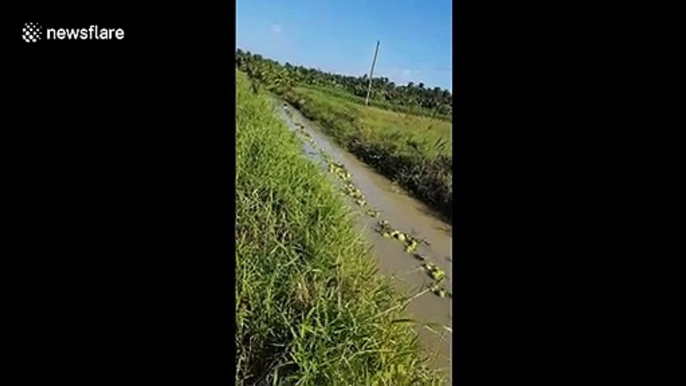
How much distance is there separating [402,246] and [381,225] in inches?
2.3

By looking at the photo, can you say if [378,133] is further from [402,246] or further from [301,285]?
[301,285]

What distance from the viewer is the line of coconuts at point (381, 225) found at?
1314mm

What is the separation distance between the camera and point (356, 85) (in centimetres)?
137

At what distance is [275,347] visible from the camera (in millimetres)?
1312

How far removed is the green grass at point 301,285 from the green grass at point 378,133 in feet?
0.26
